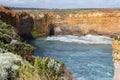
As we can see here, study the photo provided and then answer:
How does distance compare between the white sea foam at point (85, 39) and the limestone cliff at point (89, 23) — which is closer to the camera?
the white sea foam at point (85, 39)

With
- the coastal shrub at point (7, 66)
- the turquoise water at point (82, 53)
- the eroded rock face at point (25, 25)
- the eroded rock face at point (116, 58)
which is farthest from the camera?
the eroded rock face at point (25, 25)

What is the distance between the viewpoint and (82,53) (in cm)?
3794

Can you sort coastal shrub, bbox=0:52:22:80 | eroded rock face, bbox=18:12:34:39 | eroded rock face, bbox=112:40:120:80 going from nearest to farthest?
eroded rock face, bbox=112:40:120:80, coastal shrub, bbox=0:52:22:80, eroded rock face, bbox=18:12:34:39

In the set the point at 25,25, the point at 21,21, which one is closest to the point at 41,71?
the point at 21,21

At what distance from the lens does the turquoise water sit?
88.1ft

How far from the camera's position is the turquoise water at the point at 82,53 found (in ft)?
88.1

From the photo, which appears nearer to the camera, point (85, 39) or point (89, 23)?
point (85, 39)

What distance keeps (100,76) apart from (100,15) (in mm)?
28464

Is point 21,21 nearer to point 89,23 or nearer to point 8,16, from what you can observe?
point 8,16

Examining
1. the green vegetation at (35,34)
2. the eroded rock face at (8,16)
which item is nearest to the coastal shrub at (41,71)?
the eroded rock face at (8,16)

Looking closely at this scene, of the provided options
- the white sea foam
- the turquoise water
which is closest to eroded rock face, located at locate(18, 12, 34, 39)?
the turquoise water

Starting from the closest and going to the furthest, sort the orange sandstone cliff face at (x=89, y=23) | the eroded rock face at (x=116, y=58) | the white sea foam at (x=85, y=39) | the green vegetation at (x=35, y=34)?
the eroded rock face at (x=116, y=58)
the white sea foam at (x=85, y=39)
the green vegetation at (x=35, y=34)
the orange sandstone cliff face at (x=89, y=23)

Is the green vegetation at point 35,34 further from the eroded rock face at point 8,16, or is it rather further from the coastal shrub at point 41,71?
the coastal shrub at point 41,71

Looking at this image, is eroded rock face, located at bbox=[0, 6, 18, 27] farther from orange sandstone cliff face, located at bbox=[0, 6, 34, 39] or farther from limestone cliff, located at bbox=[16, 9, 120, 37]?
limestone cliff, located at bbox=[16, 9, 120, 37]
